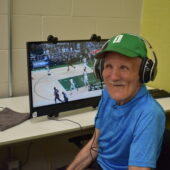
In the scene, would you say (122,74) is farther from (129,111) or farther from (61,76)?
(61,76)

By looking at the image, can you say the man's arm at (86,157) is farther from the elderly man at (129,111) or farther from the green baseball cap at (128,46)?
the green baseball cap at (128,46)

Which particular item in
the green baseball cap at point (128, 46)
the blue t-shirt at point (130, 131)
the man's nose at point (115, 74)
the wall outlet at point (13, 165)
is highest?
the green baseball cap at point (128, 46)

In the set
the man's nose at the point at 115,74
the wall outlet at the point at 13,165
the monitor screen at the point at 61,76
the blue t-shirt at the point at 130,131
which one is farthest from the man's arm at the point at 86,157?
the wall outlet at the point at 13,165

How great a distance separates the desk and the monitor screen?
0.06m

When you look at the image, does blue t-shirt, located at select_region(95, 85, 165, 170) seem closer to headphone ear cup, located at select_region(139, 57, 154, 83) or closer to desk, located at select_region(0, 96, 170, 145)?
headphone ear cup, located at select_region(139, 57, 154, 83)

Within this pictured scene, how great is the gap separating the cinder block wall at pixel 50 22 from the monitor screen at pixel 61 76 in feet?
1.38

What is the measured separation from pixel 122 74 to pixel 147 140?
280mm

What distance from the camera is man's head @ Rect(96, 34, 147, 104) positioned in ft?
3.42

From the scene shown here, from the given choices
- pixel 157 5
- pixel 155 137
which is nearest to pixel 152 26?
pixel 157 5

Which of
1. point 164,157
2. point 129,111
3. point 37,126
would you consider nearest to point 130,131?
point 129,111

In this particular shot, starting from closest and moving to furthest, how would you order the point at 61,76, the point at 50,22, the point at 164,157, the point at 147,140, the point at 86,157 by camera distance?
the point at 147,140, the point at 164,157, the point at 86,157, the point at 61,76, the point at 50,22

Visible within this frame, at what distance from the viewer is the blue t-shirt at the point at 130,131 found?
1004mm

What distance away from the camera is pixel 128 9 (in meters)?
2.31

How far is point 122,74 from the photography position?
108 centimetres
